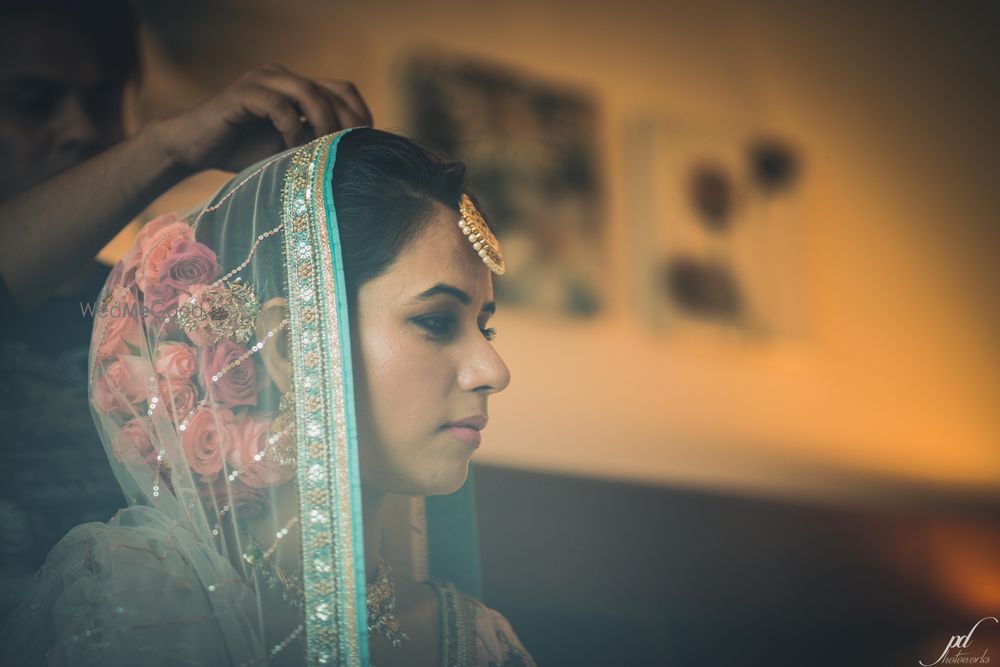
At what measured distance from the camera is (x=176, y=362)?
0.82 meters

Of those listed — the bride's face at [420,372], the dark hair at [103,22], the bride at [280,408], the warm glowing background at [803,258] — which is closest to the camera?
the bride at [280,408]

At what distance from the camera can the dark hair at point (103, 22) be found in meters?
1.10

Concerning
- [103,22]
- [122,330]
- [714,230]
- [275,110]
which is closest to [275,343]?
[122,330]

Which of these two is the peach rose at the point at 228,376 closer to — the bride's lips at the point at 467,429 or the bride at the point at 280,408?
the bride at the point at 280,408

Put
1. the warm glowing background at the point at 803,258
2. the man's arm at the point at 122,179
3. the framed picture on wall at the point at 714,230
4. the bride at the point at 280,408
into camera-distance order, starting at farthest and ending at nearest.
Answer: the framed picture on wall at the point at 714,230
the warm glowing background at the point at 803,258
the man's arm at the point at 122,179
the bride at the point at 280,408

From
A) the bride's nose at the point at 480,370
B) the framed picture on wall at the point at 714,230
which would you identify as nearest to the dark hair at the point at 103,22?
the bride's nose at the point at 480,370

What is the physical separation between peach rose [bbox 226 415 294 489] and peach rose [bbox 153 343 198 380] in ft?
0.23

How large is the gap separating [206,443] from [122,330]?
6.0 inches

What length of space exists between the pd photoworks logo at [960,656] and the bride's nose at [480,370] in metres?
1.38

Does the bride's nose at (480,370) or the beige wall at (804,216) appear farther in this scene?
the beige wall at (804,216)

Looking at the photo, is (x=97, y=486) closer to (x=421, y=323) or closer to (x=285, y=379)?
(x=285, y=379)

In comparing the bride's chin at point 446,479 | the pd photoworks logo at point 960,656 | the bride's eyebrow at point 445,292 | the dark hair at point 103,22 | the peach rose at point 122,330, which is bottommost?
the pd photoworks logo at point 960,656

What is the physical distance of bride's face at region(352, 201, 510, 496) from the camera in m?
0.87

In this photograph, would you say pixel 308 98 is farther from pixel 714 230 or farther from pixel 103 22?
pixel 714 230
